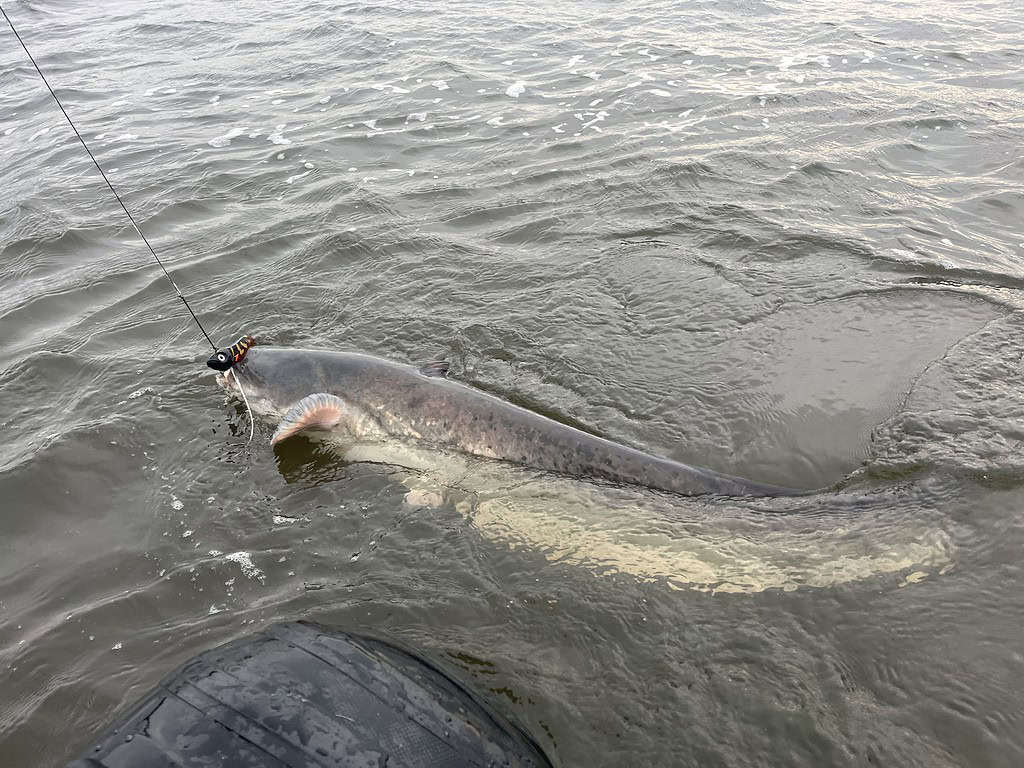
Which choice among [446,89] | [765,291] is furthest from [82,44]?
[765,291]

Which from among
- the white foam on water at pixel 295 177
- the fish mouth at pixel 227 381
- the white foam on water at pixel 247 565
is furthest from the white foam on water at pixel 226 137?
the white foam on water at pixel 247 565

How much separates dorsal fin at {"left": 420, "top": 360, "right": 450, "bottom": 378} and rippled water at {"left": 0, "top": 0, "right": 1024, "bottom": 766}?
0.44 metres

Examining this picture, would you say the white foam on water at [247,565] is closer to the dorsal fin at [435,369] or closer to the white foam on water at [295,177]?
the dorsal fin at [435,369]

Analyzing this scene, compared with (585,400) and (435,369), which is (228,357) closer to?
(435,369)

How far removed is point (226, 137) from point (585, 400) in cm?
830

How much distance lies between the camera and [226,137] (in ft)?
33.6

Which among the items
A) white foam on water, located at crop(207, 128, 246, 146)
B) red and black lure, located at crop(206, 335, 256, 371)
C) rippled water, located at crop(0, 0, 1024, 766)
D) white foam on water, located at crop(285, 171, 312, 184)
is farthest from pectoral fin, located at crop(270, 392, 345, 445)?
white foam on water, located at crop(207, 128, 246, 146)

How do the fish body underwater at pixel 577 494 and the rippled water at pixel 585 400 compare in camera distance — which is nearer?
the rippled water at pixel 585 400

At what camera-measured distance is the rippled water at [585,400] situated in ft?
9.79

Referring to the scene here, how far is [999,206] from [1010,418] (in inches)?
154

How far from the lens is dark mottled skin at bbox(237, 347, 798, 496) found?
377 cm

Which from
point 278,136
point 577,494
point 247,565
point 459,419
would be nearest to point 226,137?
point 278,136

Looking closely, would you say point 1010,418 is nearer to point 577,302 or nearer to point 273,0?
point 577,302

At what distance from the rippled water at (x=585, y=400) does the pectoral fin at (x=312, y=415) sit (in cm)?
23
